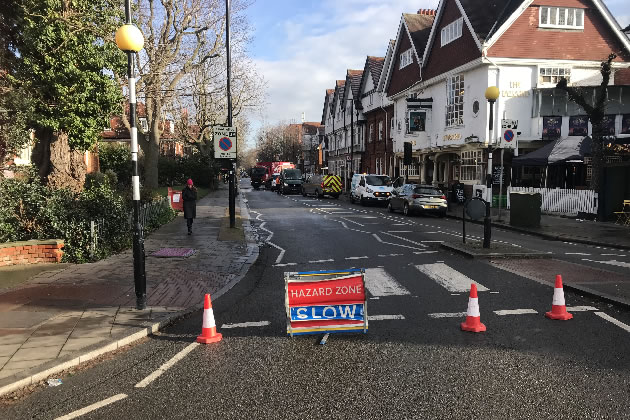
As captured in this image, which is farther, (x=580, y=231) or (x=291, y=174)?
(x=291, y=174)

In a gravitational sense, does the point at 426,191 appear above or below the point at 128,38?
below

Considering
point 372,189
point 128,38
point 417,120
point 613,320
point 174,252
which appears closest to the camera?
point 613,320

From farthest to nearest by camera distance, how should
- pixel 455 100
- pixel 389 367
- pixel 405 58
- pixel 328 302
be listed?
pixel 405 58 < pixel 455 100 < pixel 328 302 < pixel 389 367

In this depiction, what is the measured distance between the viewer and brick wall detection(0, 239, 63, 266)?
9445mm

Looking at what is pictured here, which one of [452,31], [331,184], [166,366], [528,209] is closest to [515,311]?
[166,366]

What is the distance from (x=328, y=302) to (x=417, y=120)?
86.5 feet

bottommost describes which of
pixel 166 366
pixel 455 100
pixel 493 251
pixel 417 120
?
pixel 166 366

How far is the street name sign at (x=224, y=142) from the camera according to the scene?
15.8 meters

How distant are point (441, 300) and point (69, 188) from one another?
9.69 meters

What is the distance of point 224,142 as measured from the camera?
15.8 meters

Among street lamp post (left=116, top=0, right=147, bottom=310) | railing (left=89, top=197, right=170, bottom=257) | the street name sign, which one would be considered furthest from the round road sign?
street lamp post (left=116, top=0, right=147, bottom=310)

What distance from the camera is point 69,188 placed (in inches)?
476

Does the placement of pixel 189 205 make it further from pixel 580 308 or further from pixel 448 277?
pixel 580 308

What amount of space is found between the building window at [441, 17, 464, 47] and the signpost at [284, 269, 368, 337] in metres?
24.4
